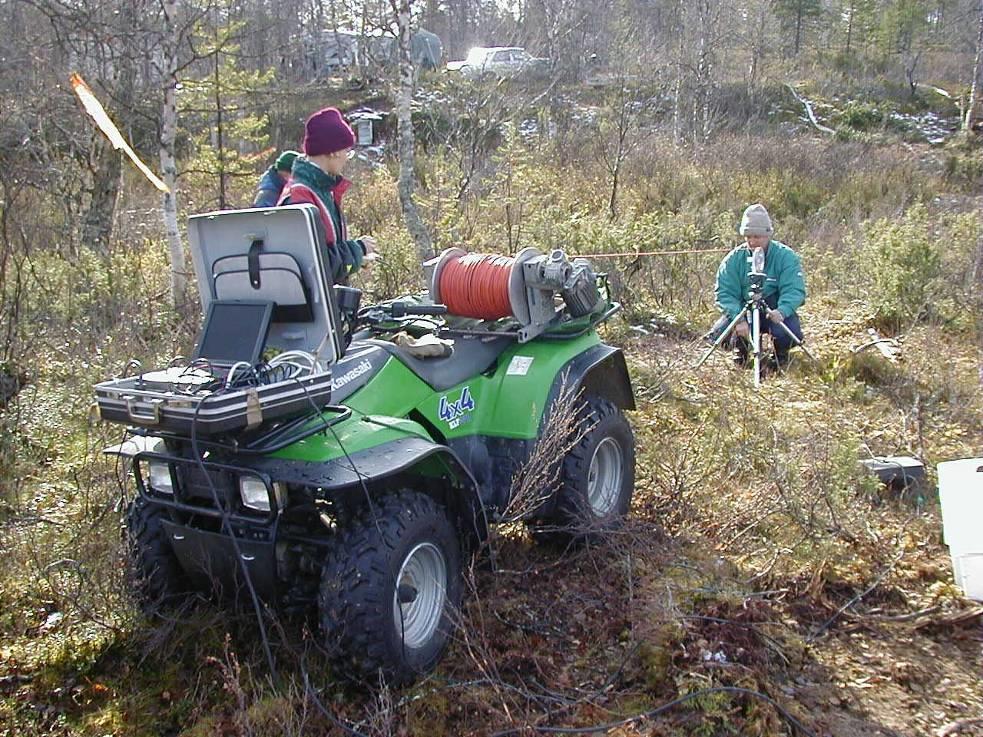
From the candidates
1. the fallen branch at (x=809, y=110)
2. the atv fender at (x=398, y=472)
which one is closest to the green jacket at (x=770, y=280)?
the atv fender at (x=398, y=472)

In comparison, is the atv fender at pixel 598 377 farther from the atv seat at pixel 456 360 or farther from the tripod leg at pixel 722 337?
the tripod leg at pixel 722 337

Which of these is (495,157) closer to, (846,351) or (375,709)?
(846,351)

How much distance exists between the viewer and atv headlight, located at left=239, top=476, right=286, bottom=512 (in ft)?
9.95

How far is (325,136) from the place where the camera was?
173 inches

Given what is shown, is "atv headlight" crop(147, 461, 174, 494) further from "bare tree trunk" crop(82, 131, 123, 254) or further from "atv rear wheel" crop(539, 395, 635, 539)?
"bare tree trunk" crop(82, 131, 123, 254)

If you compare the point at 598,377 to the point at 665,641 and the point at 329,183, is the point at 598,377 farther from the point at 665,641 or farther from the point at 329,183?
the point at 329,183

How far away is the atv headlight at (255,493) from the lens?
3.03 meters

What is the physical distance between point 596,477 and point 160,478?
2.27 meters

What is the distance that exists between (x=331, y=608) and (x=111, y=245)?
26.5ft

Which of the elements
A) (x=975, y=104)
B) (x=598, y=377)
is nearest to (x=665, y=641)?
(x=598, y=377)

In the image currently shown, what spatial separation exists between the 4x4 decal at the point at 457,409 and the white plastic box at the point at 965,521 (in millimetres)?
2237

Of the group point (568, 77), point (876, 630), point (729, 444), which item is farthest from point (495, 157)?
point (568, 77)

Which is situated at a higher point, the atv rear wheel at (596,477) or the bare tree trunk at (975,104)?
the bare tree trunk at (975,104)

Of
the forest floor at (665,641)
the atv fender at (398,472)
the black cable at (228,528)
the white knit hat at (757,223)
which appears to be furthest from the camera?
the white knit hat at (757,223)
